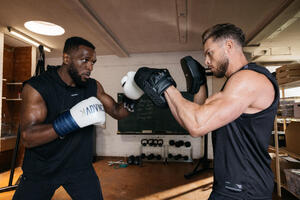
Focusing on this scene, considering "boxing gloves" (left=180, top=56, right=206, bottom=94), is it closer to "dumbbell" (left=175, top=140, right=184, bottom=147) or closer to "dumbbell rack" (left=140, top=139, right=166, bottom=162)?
"dumbbell" (left=175, top=140, right=184, bottom=147)

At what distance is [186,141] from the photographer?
465 centimetres

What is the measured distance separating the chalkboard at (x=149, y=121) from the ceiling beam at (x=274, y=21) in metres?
1.89

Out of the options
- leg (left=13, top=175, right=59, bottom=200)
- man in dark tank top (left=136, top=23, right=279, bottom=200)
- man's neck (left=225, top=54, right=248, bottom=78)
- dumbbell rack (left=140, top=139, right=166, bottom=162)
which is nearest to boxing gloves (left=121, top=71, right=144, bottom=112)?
man in dark tank top (left=136, top=23, right=279, bottom=200)

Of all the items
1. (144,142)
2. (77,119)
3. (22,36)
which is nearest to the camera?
(77,119)

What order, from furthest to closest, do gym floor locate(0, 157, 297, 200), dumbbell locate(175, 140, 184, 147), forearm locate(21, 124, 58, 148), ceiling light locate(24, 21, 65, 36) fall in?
dumbbell locate(175, 140, 184, 147), ceiling light locate(24, 21, 65, 36), gym floor locate(0, 157, 297, 200), forearm locate(21, 124, 58, 148)

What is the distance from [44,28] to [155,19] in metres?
2.15

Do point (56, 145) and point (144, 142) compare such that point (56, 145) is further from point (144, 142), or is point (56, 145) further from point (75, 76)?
point (144, 142)

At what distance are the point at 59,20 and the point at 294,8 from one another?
3.55 meters

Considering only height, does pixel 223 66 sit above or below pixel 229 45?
below

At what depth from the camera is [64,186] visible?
1.50 meters

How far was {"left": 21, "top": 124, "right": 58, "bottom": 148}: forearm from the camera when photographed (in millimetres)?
1226

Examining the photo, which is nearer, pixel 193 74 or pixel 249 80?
pixel 249 80

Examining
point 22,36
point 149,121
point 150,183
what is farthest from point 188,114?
point 22,36

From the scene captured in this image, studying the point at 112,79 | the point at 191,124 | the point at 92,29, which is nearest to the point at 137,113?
the point at 112,79
